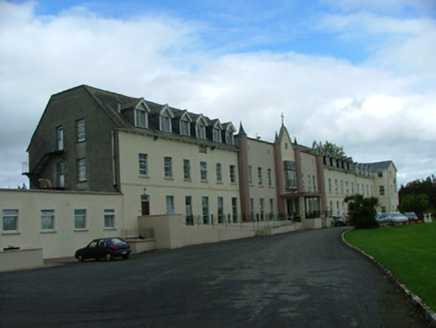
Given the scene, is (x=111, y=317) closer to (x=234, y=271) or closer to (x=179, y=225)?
(x=234, y=271)

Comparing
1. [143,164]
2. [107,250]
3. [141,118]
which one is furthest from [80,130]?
[107,250]

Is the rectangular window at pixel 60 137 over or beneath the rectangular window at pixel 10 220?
over

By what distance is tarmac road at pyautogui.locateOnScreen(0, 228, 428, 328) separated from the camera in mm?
10062

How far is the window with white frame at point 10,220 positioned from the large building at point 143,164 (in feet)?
0.20

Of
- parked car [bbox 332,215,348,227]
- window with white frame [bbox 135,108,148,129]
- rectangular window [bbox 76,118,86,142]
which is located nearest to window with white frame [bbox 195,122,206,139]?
window with white frame [bbox 135,108,148,129]

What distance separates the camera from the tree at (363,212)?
47.2 meters

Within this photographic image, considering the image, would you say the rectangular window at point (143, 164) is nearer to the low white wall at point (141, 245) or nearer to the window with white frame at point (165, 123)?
the window with white frame at point (165, 123)

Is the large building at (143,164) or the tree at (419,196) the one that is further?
the tree at (419,196)

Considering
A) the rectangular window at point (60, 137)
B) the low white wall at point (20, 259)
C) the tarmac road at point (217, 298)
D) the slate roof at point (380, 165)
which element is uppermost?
the slate roof at point (380, 165)

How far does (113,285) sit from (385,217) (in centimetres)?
4380

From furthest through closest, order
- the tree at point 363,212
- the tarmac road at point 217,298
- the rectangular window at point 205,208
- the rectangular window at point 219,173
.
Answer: the rectangular window at point 219,173, the tree at point 363,212, the rectangular window at point 205,208, the tarmac road at point 217,298

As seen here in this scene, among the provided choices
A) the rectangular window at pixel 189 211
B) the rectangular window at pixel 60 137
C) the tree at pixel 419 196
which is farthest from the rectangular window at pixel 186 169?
the tree at pixel 419 196

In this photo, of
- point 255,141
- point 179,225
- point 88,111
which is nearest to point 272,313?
point 179,225

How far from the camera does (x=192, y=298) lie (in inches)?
506
